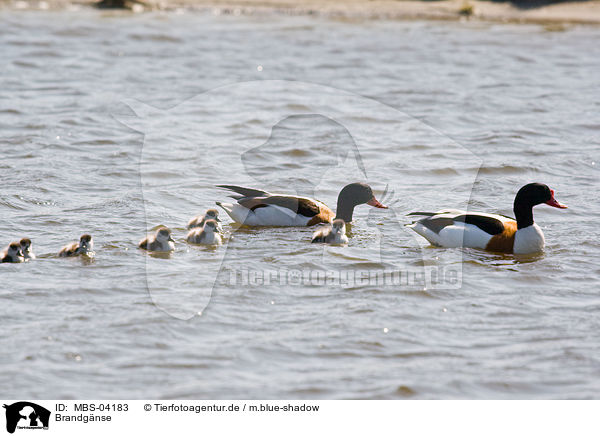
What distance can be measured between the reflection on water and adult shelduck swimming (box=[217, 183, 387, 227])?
153 mm

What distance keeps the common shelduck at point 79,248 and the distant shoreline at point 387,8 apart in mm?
15743

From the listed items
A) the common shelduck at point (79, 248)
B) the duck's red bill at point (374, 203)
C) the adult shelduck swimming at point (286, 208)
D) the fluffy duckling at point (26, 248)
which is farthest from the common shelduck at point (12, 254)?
the duck's red bill at point (374, 203)

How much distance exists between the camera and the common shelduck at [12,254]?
25.8 feet

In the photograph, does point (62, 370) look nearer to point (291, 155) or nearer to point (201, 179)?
point (201, 179)

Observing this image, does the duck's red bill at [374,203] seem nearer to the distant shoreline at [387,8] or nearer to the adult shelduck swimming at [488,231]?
the adult shelduck swimming at [488,231]

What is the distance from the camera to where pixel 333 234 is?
8.82 metres

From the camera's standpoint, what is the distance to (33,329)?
6.60 metres

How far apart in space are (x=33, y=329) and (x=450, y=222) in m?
4.17

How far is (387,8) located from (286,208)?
48.8ft

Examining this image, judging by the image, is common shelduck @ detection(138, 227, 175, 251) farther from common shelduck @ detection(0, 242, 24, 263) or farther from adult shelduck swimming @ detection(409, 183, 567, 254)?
adult shelduck swimming @ detection(409, 183, 567, 254)

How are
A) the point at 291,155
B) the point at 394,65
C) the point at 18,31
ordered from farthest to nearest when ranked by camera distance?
the point at 18,31
the point at 394,65
the point at 291,155
